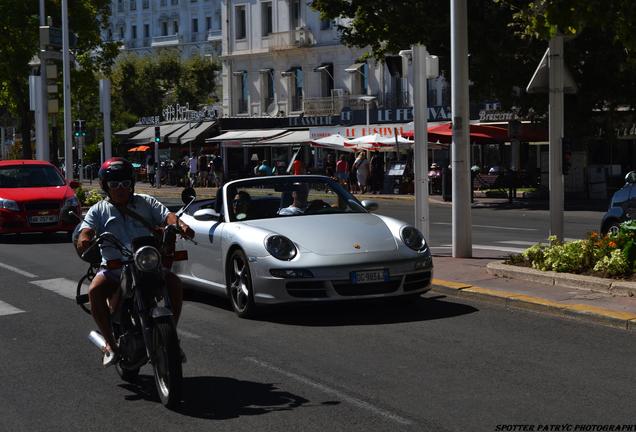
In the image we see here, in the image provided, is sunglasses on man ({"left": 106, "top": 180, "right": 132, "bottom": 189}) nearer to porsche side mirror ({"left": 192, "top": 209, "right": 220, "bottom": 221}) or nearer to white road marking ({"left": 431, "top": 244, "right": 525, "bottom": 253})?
porsche side mirror ({"left": 192, "top": 209, "right": 220, "bottom": 221})

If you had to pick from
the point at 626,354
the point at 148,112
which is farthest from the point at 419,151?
the point at 148,112

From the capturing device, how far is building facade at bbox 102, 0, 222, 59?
292ft

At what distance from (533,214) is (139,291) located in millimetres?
23355

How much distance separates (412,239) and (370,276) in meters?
0.75

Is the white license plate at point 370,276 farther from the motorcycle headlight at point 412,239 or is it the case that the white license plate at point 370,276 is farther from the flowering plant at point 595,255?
the flowering plant at point 595,255

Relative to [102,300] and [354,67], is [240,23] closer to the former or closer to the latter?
[354,67]

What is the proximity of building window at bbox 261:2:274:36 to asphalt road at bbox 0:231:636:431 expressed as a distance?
55.2 meters

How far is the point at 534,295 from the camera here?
1116cm

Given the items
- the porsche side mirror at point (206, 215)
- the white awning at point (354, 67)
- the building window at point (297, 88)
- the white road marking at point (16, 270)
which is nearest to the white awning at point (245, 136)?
the building window at point (297, 88)

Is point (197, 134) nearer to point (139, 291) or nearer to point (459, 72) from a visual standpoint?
point (459, 72)

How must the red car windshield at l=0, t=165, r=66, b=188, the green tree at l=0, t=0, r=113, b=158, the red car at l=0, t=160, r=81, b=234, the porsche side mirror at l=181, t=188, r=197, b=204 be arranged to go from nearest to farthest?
the porsche side mirror at l=181, t=188, r=197, b=204 < the red car at l=0, t=160, r=81, b=234 < the red car windshield at l=0, t=165, r=66, b=188 < the green tree at l=0, t=0, r=113, b=158

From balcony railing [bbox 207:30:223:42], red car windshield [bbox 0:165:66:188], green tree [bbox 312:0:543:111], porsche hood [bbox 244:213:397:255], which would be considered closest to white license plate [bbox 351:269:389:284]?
porsche hood [bbox 244:213:397:255]

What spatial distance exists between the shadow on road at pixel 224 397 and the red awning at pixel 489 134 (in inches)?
1197

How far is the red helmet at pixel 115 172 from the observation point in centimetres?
754
